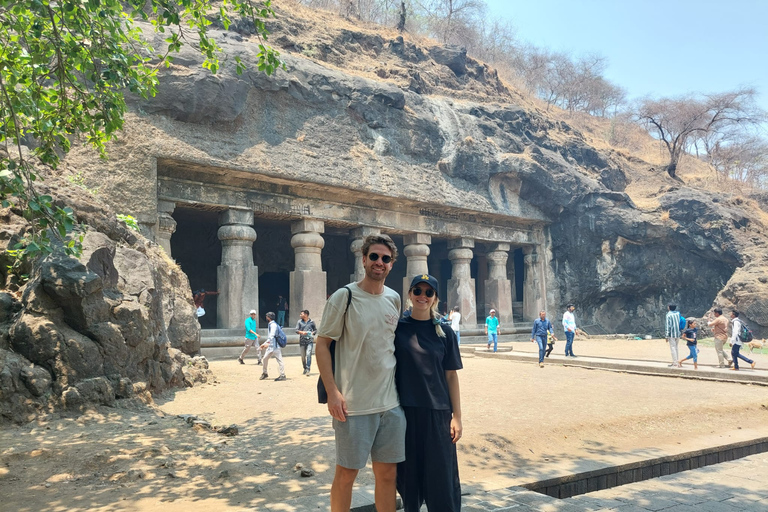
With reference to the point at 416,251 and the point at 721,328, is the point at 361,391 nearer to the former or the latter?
the point at 721,328

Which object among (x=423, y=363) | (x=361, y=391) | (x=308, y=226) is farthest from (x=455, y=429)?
(x=308, y=226)

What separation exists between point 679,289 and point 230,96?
1726cm

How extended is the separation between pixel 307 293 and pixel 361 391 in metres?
12.2

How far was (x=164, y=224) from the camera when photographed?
12.7 meters

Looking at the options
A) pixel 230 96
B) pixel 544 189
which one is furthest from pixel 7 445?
pixel 544 189

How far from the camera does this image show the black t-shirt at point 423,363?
→ 9.12 ft

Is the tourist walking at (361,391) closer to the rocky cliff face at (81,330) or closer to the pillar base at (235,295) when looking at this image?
the rocky cliff face at (81,330)

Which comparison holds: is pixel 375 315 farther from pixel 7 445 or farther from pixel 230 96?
pixel 230 96

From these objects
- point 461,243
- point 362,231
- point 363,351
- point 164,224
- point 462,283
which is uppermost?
point 362,231

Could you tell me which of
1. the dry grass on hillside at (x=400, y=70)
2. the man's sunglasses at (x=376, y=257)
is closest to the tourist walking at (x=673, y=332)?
the man's sunglasses at (x=376, y=257)

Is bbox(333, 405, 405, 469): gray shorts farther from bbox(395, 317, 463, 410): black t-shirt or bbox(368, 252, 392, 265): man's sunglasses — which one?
bbox(368, 252, 392, 265): man's sunglasses

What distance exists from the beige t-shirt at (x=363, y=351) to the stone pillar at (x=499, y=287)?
1715cm

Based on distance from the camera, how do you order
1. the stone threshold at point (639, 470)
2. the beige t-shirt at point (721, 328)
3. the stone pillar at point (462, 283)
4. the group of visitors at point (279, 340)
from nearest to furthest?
1. the stone threshold at point (639, 470)
2. the group of visitors at point (279, 340)
3. the beige t-shirt at point (721, 328)
4. the stone pillar at point (462, 283)

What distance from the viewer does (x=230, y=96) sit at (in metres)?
13.1
